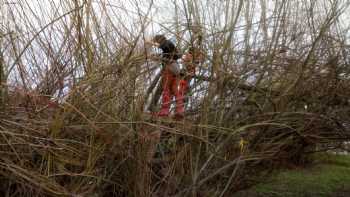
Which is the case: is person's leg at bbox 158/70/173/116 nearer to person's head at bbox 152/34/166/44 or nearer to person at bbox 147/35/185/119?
person at bbox 147/35/185/119

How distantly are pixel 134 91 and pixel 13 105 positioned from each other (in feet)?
2.85

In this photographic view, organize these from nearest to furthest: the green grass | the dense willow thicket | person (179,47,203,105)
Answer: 1. the dense willow thicket
2. person (179,47,203,105)
3. the green grass

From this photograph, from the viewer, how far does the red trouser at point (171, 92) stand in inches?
141

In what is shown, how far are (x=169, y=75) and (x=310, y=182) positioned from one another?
22.8ft

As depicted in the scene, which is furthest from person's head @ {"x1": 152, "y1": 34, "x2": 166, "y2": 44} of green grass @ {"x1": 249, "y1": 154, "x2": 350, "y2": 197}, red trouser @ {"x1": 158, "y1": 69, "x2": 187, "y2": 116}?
green grass @ {"x1": 249, "y1": 154, "x2": 350, "y2": 197}

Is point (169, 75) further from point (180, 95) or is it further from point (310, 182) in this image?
point (310, 182)

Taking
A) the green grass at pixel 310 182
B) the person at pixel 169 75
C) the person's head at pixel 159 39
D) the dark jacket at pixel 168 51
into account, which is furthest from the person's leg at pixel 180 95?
the green grass at pixel 310 182

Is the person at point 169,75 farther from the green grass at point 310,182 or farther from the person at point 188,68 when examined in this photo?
the green grass at point 310,182

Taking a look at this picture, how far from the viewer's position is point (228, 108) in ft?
13.5

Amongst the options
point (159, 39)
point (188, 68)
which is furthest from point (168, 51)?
point (188, 68)

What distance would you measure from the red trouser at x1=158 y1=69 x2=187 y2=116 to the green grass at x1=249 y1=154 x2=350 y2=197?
13.9ft

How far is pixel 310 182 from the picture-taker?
9.70 metres

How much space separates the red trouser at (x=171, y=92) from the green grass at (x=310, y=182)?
13.9ft

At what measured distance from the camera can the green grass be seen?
8.50 meters
